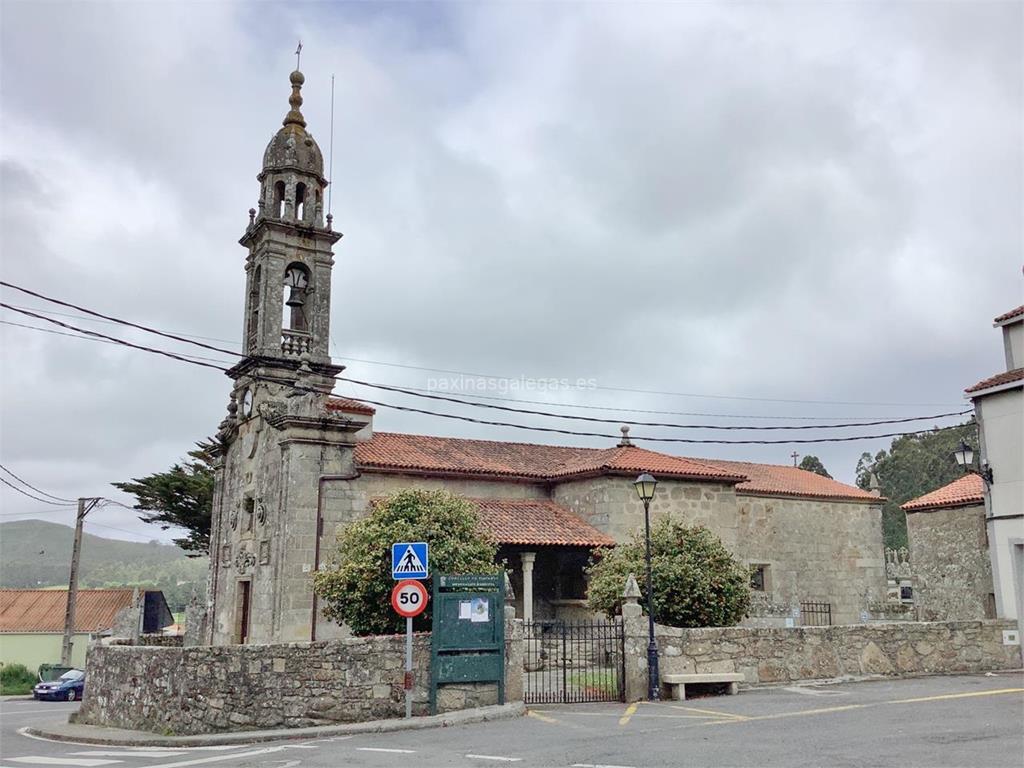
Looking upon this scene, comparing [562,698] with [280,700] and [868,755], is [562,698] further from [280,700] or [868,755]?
[868,755]

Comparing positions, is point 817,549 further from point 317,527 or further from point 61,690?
point 61,690

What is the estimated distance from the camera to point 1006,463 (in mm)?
17938

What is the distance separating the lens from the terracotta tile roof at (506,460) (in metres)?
24.9

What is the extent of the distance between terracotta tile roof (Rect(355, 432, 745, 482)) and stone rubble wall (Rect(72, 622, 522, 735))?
9435 millimetres

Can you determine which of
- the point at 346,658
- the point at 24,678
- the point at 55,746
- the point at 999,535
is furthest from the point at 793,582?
the point at 24,678

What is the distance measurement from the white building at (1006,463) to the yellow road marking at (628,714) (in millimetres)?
8590

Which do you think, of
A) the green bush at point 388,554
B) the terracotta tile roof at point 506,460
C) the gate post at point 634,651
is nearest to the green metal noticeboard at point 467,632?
the green bush at point 388,554

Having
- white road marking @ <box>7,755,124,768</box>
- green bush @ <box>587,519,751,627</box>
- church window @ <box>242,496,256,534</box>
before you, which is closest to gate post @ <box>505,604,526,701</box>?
green bush @ <box>587,519,751,627</box>

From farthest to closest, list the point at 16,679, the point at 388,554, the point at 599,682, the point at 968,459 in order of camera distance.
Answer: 1. the point at 16,679
2. the point at 968,459
3. the point at 388,554
4. the point at 599,682

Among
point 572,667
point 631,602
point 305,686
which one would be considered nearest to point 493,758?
point 305,686

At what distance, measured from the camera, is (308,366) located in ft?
80.5

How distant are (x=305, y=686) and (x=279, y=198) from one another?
55.3 ft

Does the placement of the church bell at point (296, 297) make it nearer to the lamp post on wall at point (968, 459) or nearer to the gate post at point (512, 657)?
the gate post at point (512, 657)

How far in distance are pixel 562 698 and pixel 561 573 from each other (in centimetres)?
978
